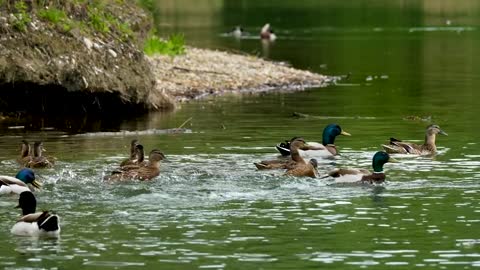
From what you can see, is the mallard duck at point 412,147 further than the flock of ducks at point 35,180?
Yes

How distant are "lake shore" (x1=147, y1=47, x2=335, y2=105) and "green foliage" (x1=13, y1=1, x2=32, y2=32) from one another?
5.53 metres

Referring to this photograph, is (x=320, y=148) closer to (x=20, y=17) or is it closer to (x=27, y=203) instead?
(x=20, y=17)

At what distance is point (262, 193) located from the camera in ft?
76.0

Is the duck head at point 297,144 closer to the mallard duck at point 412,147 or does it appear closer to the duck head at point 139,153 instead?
the mallard duck at point 412,147

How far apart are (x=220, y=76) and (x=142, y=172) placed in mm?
21637

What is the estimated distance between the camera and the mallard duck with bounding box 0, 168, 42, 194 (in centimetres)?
2256

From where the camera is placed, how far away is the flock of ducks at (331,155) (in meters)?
24.3

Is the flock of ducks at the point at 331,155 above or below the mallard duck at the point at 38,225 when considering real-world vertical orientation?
above

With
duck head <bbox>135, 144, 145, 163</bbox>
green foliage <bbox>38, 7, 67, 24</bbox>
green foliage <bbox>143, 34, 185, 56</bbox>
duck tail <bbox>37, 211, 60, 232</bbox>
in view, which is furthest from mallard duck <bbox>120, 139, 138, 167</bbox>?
green foliage <bbox>143, 34, 185, 56</bbox>

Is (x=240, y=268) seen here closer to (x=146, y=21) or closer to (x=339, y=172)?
(x=339, y=172)

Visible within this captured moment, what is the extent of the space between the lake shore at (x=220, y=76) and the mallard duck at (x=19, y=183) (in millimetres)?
15558

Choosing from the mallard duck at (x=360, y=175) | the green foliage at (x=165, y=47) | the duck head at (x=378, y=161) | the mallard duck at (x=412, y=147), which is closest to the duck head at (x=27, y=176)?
the mallard duck at (x=360, y=175)

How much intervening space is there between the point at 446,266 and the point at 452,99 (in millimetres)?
24419

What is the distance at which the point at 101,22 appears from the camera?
36.2 m
